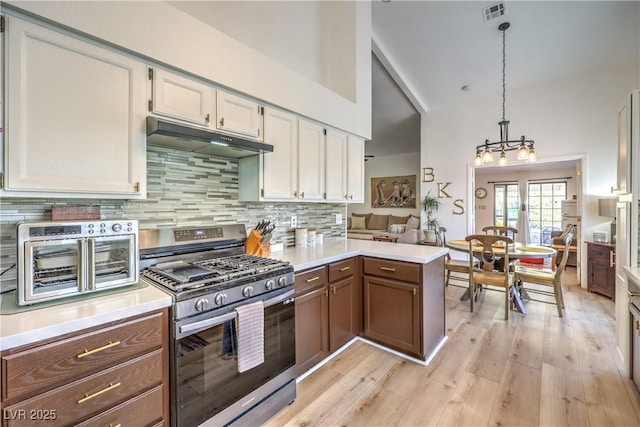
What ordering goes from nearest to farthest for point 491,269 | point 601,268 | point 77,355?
point 77,355
point 491,269
point 601,268

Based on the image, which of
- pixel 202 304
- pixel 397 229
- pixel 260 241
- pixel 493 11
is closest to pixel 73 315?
pixel 202 304

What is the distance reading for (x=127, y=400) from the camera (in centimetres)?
117

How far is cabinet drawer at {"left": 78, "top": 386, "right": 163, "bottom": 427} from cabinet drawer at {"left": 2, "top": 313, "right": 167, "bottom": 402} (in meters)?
0.19

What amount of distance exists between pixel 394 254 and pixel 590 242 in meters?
4.01

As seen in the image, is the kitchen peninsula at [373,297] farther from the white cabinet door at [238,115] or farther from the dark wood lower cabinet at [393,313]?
the white cabinet door at [238,115]

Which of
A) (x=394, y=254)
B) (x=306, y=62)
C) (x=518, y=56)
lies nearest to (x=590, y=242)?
(x=518, y=56)

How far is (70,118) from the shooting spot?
1.33 meters

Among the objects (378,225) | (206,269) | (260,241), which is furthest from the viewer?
(378,225)

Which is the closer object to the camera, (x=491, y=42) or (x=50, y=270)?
(x=50, y=270)

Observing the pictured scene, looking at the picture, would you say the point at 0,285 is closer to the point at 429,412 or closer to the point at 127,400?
the point at 127,400

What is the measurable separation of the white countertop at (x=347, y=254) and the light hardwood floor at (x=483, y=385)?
861 mm

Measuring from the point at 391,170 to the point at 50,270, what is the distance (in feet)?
28.7

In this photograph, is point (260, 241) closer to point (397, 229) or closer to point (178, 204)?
point (178, 204)

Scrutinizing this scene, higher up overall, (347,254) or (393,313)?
(347,254)
